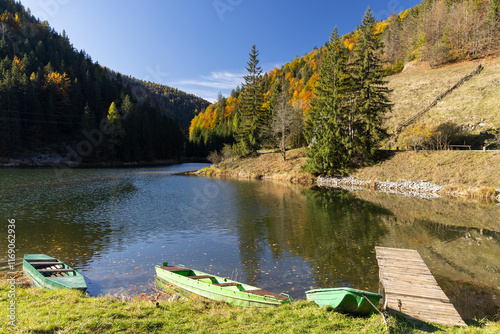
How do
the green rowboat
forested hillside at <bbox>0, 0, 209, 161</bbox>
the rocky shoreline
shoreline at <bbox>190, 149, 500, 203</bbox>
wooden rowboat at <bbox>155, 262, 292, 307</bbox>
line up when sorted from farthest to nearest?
forested hillside at <bbox>0, 0, 209, 161</bbox> → the rocky shoreline → shoreline at <bbox>190, 149, 500, 203</bbox> → wooden rowboat at <bbox>155, 262, 292, 307</bbox> → the green rowboat

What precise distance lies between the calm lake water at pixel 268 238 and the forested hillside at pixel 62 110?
6492 cm

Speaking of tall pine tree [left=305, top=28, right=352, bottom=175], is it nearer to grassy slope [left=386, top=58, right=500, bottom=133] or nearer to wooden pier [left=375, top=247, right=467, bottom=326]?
grassy slope [left=386, top=58, right=500, bottom=133]

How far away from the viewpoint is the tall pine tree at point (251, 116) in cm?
6462

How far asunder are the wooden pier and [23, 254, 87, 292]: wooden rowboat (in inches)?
401

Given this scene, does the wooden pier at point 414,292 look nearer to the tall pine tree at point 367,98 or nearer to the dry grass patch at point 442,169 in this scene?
the dry grass patch at point 442,169

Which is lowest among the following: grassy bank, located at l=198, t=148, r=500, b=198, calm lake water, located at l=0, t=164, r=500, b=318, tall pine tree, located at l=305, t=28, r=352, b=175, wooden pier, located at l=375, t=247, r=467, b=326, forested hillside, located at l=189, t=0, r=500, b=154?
calm lake water, located at l=0, t=164, r=500, b=318

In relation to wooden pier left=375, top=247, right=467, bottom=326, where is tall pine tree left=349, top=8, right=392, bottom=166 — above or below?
above

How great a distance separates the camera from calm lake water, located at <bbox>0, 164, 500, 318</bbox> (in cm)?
1108

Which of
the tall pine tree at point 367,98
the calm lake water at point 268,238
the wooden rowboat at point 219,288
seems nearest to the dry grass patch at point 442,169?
the tall pine tree at point 367,98

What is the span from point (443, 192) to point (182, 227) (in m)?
31.5

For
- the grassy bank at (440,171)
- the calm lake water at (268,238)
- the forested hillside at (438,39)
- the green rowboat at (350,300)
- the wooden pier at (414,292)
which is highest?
the forested hillside at (438,39)

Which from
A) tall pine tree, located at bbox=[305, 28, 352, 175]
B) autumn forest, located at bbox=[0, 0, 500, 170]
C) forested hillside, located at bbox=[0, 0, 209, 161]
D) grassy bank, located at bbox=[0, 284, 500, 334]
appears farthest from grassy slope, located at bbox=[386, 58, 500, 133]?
forested hillside, located at bbox=[0, 0, 209, 161]

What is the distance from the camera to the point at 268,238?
1705cm

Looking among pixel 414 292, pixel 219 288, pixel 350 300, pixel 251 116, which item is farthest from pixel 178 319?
pixel 251 116
